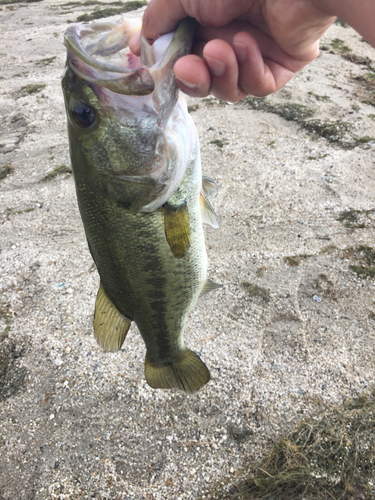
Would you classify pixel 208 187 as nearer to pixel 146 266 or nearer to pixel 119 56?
pixel 146 266

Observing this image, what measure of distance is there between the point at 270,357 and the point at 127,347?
1299 mm

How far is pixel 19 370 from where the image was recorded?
3.06 m

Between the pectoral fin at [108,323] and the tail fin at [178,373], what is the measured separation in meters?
0.35

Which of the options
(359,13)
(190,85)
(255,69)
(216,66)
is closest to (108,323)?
(190,85)

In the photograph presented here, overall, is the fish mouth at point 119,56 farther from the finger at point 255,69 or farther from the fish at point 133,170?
the finger at point 255,69

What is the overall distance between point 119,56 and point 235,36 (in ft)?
1.68

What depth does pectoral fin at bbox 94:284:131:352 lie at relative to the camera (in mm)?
1780

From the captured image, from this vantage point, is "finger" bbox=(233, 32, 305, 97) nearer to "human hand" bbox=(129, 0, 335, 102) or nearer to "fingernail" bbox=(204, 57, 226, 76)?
"human hand" bbox=(129, 0, 335, 102)

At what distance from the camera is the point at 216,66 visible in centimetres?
145

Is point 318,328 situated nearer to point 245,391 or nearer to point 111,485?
point 245,391

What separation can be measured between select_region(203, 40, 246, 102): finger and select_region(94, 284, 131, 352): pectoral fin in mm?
1146

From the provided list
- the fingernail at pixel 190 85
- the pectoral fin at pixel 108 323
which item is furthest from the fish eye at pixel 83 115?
the pectoral fin at pixel 108 323

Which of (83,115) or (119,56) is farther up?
(119,56)

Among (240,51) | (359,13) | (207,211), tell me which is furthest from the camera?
(207,211)
